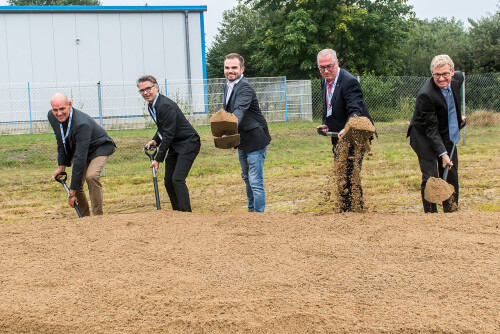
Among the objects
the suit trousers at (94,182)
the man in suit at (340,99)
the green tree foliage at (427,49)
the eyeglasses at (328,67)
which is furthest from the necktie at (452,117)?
the green tree foliage at (427,49)

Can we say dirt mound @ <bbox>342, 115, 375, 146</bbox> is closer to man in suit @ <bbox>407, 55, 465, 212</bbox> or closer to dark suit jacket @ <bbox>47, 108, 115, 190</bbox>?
man in suit @ <bbox>407, 55, 465, 212</bbox>

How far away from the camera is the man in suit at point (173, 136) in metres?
6.09

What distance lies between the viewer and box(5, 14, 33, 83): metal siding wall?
20.8m

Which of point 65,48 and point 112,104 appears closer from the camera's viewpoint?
point 112,104

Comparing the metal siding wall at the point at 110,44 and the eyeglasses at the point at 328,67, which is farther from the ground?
the metal siding wall at the point at 110,44

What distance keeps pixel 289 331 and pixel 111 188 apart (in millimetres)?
7343

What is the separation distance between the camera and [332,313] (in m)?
3.23

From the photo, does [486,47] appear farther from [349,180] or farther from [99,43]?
[349,180]

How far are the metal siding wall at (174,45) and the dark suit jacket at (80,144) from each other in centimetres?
1597

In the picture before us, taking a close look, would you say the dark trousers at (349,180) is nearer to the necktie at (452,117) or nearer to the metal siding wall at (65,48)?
the necktie at (452,117)

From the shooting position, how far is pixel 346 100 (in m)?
5.79

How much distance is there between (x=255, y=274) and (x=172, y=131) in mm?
2575

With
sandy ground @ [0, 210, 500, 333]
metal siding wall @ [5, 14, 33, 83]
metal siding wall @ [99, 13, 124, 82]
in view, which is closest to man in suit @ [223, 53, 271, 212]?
sandy ground @ [0, 210, 500, 333]

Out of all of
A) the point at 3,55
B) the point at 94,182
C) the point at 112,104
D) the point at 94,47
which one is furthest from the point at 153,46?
the point at 94,182
